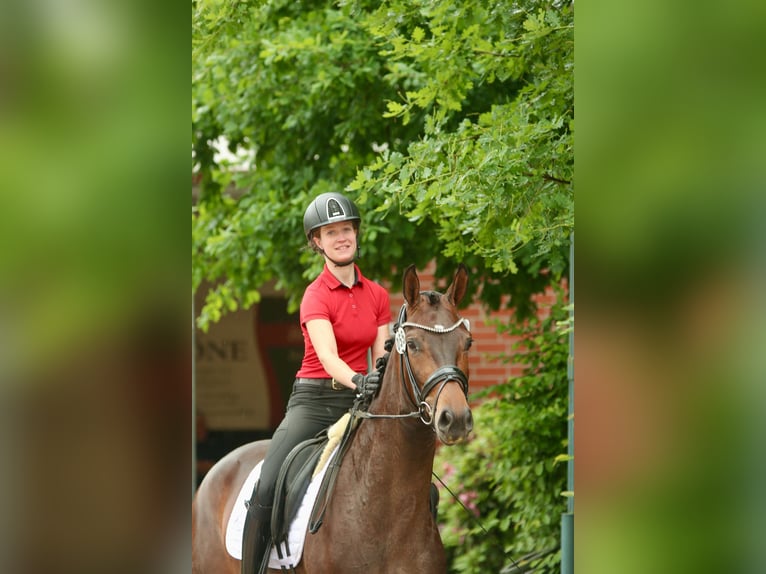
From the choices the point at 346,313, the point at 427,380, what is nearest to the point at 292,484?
the point at 346,313

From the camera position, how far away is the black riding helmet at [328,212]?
5.66 meters

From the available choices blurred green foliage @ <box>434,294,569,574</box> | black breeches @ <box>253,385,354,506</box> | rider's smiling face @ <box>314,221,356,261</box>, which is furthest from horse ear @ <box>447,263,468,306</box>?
blurred green foliage @ <box>434,294,569,574</box>

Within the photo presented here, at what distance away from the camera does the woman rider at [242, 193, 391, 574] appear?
555 centimetres

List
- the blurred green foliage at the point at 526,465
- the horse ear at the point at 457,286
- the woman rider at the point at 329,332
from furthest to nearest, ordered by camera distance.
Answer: the blurred green foliage at the point at 526,465 → the woman rider at the point at 329,332 → the horse ear at the point at 457,286

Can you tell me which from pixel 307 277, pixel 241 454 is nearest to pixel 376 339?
pixel 241 454

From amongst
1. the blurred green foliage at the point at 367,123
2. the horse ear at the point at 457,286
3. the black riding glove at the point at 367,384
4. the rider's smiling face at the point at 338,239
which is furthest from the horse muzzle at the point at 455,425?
the rider's smiling face at the point at 338,239

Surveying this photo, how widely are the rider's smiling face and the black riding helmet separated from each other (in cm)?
4

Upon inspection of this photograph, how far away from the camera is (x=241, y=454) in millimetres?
6637

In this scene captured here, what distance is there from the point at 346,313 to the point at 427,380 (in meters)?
0.85

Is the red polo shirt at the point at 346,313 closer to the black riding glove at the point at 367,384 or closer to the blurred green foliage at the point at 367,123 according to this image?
the black riding glove at the point at 367,384

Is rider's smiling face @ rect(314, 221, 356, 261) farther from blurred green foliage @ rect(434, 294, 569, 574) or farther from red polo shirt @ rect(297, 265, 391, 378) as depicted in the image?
blurred green foliage @ rect(434, 294, 569, 574)
